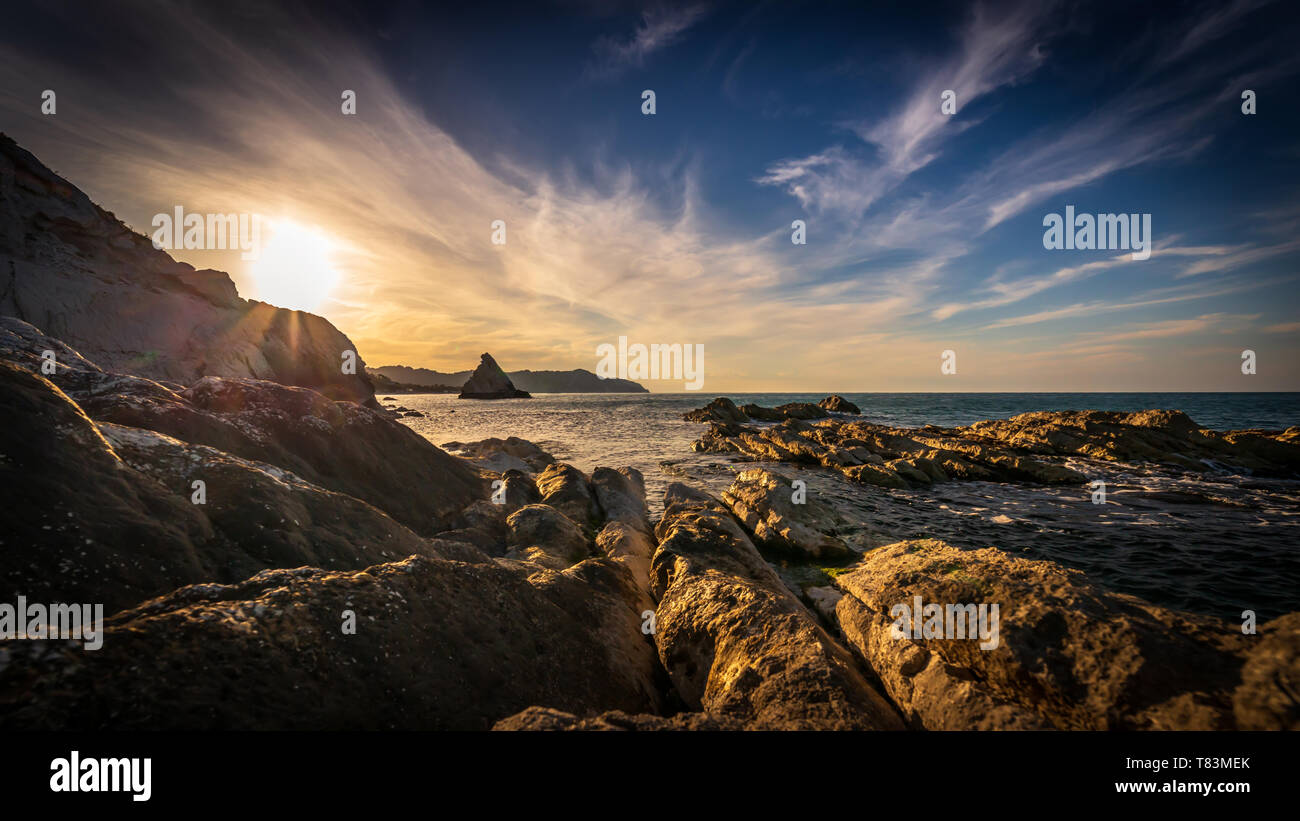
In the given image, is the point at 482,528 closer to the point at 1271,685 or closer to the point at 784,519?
the point at 784,519

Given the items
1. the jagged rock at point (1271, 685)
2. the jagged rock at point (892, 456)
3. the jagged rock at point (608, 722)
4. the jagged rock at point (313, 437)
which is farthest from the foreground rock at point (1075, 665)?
the jagged rock at point (892, 456)

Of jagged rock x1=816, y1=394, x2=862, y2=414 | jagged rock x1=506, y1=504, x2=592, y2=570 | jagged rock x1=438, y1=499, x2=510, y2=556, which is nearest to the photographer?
jagged rock x1=506, y1=504, x2=592, y2=570

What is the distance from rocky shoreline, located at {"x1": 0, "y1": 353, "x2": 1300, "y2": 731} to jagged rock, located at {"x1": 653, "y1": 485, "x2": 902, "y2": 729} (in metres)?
0.03

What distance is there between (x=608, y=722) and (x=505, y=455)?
62.0ft

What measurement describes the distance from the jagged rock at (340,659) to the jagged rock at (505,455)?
1464cm

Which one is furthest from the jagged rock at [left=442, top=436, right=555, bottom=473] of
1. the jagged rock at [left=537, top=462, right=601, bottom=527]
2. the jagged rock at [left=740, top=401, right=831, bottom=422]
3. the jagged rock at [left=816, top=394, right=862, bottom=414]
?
the jagged rock at [left=816, top=394, right=862, bottom=414]

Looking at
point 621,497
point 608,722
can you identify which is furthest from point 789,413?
point 608,722

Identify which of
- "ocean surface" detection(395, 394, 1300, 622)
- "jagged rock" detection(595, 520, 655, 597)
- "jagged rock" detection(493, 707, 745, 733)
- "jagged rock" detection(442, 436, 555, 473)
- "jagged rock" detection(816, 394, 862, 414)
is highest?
"jagged rock" detection(816, 394, 862, 414)

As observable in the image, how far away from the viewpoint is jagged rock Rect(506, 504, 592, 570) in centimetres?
899

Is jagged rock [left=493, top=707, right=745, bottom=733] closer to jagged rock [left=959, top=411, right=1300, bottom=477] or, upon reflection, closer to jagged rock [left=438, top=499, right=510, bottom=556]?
jagged rock [left=438, top=499, right=510, bottom=556]

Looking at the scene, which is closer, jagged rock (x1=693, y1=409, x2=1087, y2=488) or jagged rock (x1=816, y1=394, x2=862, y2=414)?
jagged rock (x1=693, y1=409, x2=1087, y2=488)

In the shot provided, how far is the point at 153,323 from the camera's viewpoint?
3312 cm

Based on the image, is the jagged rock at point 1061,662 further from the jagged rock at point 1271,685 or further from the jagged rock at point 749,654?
the jagged rock at point 749,654

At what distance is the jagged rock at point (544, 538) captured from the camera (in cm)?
899
